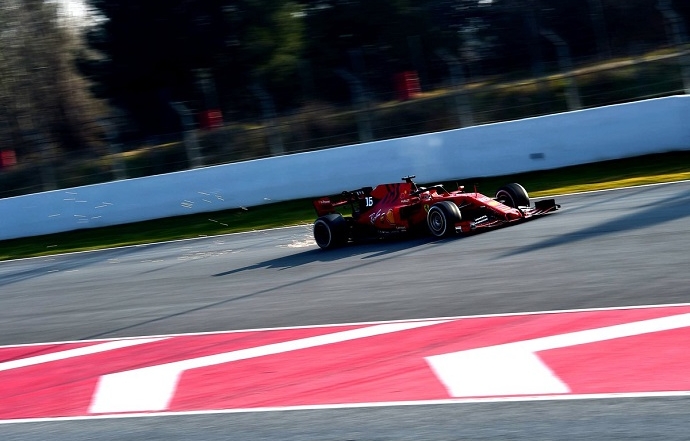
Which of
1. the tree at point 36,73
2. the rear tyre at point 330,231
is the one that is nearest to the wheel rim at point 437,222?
the rear tyre at point 330,231

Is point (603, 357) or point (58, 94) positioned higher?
point (58, 94)

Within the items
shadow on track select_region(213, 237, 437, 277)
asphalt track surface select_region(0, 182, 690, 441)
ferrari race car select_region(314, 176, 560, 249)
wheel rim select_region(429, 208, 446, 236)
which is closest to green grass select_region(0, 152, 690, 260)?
asphalt track surface select_region(0, 182, 690, 441)

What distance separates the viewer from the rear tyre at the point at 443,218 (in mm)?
12109

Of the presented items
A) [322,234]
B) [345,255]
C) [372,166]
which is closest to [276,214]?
[372,166]

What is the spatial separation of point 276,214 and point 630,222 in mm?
8993

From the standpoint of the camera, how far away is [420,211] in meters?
12.6

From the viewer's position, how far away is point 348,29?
119 feet

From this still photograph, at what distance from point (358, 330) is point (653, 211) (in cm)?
565

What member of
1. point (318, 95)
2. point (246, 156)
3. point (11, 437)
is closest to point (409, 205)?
point (11, 437)

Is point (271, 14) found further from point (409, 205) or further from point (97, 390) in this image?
point (97, 390)

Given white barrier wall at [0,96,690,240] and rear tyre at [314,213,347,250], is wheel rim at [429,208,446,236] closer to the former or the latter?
rear tyre at [314,213,347,250]

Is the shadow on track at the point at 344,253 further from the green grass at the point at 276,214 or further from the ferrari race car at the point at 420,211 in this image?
the green grass at the point at 276,214

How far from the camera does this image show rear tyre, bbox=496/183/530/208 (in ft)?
42.1

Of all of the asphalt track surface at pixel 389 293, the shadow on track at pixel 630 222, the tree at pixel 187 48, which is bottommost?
the shadow on track at pixel 630 222
